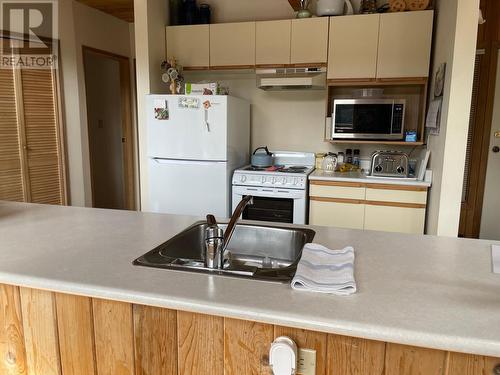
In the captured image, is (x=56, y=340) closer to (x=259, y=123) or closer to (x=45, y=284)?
(x=45, y=284)

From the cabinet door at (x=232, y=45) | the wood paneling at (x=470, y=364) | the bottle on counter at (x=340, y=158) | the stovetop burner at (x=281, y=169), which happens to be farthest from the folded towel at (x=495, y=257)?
the cabinet door at (x=232, y=45)

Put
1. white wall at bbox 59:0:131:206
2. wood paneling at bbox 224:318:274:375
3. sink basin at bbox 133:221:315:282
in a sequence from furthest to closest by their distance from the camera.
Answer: white wall at bbox 59:0:131:206, sink basin at bbox 133:221:315:282, wood paneling at bbox 224:318:274:375

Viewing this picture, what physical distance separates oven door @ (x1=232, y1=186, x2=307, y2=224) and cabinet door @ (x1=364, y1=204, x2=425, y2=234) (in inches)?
21.3

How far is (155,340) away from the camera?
1056 mm

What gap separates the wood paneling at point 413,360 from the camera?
0.87m

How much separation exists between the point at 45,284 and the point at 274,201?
2.37m

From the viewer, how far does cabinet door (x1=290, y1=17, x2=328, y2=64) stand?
3305 millimetres

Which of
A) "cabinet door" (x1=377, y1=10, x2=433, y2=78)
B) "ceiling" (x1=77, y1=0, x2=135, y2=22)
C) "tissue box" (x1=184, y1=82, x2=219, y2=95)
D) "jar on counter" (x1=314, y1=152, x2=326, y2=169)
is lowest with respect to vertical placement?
"jar on counter" (x1=314, y1=152, x2=326, y2=169)

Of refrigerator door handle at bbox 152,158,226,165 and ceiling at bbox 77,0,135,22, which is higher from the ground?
ceiling at bbox 77,0,135,22

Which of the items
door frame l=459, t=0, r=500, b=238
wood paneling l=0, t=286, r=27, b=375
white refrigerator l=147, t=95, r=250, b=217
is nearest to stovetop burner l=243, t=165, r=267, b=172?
white refrigerator l=147, t=95, r=250, b=217

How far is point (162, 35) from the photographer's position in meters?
3.61

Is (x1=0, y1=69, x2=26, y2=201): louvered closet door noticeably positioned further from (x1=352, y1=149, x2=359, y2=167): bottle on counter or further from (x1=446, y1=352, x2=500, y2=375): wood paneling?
(x1=446, y1=352, x2=500, y2=375): wood paneling

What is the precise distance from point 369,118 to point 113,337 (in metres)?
2.81

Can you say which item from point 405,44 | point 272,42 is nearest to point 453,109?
point 405,44
